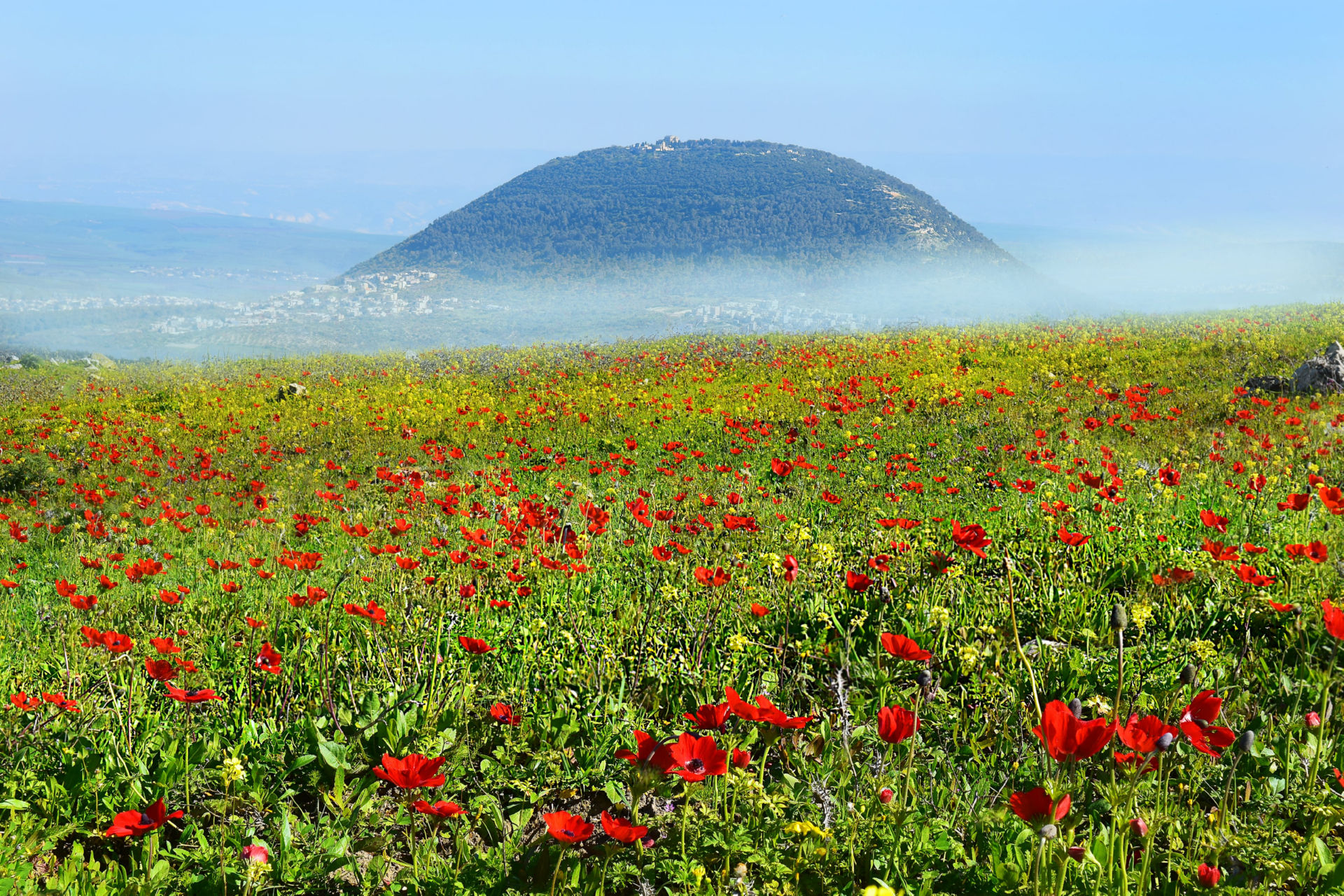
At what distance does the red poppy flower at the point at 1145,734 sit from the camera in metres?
1.42

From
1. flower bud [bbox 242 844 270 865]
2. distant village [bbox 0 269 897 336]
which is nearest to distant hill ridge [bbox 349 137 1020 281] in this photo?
distant village [bbox 0 269 897 336]

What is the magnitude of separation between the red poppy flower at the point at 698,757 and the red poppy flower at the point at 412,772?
0.49 metres

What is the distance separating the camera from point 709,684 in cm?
279

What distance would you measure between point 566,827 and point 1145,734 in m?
1.22

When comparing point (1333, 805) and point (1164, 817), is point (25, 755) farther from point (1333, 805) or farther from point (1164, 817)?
point (1333, 805)

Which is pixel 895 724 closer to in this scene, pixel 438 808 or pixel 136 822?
pixel 438 808

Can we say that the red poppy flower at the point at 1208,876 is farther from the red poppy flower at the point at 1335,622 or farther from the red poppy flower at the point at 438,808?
the red poppy flower at the point at 438,808

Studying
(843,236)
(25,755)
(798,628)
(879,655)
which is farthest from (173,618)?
(843,236)

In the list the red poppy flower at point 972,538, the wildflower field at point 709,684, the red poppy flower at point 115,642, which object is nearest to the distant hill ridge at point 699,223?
the wildflower field at point 709,684

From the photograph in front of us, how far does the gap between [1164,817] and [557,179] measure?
404 feet

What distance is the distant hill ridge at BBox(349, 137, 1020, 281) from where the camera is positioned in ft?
290

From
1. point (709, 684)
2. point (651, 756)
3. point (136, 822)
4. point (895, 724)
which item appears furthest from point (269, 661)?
point (895, 724)

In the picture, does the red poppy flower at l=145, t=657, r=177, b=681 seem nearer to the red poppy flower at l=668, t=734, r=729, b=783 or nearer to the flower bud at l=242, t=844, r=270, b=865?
the flower bud at l=242, t=844, r=270, b=865

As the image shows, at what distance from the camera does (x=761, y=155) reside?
115 m
